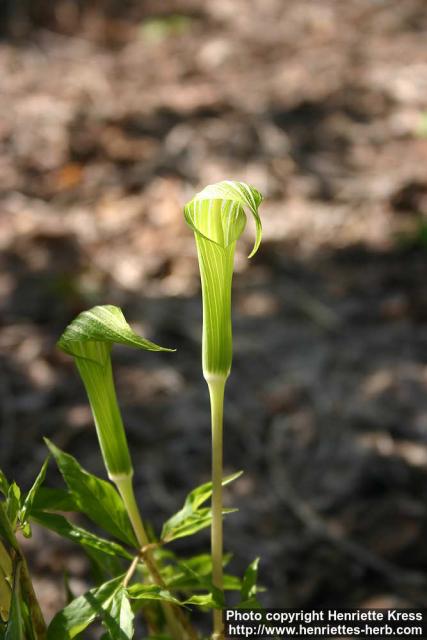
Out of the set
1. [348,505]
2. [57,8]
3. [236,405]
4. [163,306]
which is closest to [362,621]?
[348,505]

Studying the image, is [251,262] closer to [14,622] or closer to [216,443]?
[216,443]

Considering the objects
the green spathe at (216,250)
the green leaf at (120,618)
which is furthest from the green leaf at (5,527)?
the green spathe at (216,250)

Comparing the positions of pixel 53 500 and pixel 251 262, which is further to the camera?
pixel 251 262

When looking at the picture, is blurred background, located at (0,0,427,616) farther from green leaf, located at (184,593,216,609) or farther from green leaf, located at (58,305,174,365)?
green leaf, located at (58,305,174,365)

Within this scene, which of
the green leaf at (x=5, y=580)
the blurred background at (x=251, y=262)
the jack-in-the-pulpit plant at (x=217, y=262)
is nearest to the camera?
the jack-in-the-pulpit plant at (x=217, y=262)

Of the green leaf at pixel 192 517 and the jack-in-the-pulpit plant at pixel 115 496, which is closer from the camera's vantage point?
the jack-in-the-pulpit plant at pixel 115 496

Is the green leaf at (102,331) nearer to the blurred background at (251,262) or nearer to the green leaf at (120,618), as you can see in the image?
the green leaf at (120,618)

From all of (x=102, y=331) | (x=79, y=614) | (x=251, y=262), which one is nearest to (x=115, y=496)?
(x=79, y=614)
